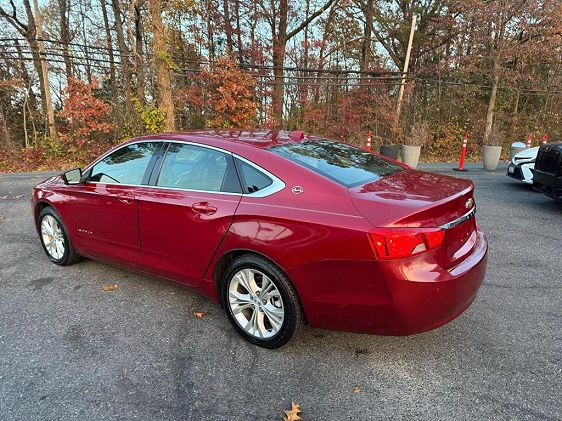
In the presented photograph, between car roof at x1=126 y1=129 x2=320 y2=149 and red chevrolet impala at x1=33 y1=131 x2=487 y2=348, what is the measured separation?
0.05 ft

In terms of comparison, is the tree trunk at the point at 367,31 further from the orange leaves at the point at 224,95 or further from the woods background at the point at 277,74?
the orange leaves at the point at 224,95

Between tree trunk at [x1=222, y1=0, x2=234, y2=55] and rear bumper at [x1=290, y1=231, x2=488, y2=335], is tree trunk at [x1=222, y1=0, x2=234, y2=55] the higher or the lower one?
the higher one

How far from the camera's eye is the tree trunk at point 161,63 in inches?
435

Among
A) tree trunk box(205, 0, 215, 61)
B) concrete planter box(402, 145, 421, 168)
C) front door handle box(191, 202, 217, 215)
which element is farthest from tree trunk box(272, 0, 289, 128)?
front door handle box(191, 202, 217, 215)

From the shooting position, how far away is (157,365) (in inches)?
106

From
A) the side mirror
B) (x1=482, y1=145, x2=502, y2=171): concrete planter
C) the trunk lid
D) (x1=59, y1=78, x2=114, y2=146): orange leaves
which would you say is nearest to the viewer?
the trunk lid

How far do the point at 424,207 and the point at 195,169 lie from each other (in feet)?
5.82

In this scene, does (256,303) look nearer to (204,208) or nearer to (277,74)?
(204,208)

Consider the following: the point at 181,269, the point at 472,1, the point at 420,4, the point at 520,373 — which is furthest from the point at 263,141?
the point at 420,4

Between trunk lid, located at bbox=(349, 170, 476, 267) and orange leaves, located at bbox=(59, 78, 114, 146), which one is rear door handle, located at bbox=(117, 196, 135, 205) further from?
orange leaves, located at bbox=(59, 78, 114, 146)

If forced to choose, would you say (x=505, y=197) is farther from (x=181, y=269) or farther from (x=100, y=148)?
(x=100, y=148)

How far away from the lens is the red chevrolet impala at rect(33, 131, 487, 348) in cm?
235

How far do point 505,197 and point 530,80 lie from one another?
1178 cm

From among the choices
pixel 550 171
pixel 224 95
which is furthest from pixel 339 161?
pixel 224 95
